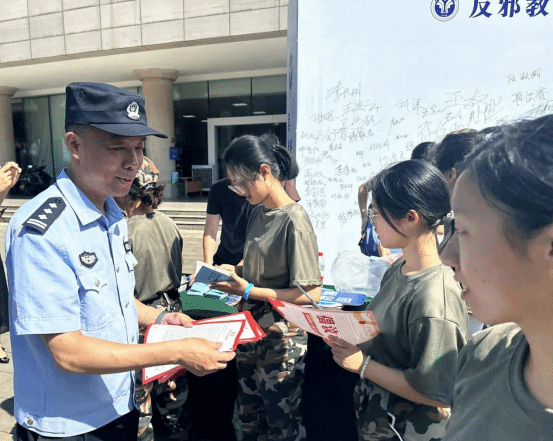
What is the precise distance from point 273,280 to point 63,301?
1146mm

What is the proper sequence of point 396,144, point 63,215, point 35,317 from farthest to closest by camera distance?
point 396,144, point 63,215, point 35,317

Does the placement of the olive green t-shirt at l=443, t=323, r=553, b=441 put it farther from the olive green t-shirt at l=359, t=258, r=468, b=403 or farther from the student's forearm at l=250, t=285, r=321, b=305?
the student's forearm at l=250, t=285, r=321, b=305

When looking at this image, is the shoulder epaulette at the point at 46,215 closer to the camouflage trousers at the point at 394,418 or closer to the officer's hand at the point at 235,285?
the officer's hand at the point at 235,285

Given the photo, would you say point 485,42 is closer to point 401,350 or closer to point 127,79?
point 401,350

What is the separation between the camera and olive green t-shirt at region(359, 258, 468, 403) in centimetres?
117

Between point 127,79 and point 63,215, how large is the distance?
525 inches

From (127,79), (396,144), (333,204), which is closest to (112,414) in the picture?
(333,204)

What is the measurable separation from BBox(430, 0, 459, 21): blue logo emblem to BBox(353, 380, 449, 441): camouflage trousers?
2973 millimetres

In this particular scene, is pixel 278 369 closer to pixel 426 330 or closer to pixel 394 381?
pixel 394 381

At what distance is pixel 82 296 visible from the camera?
1.19 m

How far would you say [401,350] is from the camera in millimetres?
1334

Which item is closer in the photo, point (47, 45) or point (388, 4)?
point (388, 4)

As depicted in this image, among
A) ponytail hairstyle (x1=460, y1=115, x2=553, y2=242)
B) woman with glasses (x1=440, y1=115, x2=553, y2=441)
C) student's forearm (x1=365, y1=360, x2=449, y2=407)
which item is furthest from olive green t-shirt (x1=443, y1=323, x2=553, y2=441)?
student's forearm (x1=365, y1=360, x2=449, y2=407)

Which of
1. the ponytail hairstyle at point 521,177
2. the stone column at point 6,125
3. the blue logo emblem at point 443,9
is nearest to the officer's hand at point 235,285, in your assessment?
the ponytail hairstyle at point 521,177
